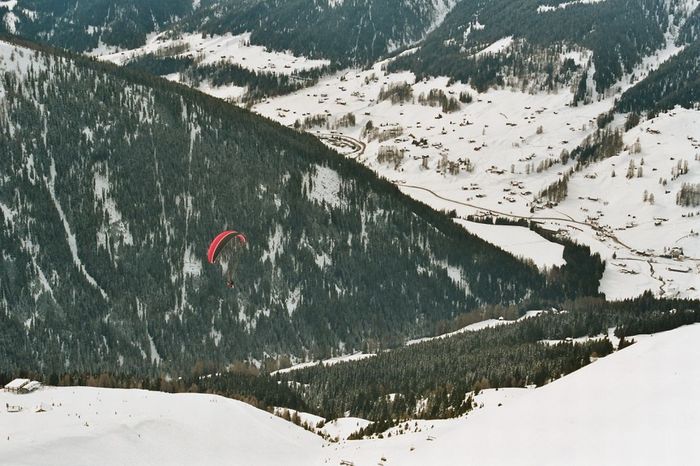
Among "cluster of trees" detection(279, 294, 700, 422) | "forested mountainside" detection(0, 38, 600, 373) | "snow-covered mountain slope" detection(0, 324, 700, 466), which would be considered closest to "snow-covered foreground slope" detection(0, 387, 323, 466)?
"snow-covered mountain slope" detection(0, 324, 700, 466)

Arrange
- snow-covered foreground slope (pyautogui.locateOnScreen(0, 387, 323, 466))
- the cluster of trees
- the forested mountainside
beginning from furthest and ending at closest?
the forested mountainside
the cluster of trees
snow-covered foreground slope (pyautogui.locateOnScreen(0, 387, 323, 466))

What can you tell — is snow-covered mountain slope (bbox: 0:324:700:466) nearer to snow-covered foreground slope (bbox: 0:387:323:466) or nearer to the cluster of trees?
snow-covered foreground slope (bbox: 0:387:323:466)

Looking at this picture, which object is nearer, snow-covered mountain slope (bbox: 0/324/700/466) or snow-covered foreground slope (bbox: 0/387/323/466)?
snow-covered mountain slope (bbox: 0/324/700/466)

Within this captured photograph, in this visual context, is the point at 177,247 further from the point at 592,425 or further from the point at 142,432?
the point at 592,425

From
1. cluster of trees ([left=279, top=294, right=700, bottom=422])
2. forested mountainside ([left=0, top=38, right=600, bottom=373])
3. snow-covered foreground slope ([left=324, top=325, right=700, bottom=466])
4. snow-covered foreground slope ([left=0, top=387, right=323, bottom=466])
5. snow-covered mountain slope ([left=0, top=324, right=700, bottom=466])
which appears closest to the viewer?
snow-covered foreground slope ([left=324, top=325, right=700, bottom=466])

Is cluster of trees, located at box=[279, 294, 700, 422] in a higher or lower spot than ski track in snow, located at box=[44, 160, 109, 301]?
lower

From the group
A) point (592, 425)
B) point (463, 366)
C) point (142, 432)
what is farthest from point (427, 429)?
point (463, 366)

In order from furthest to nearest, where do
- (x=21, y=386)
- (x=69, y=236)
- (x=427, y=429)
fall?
1. (x=69, y=236)
2. (x=427, y=429)
3. (x=21, y=386)

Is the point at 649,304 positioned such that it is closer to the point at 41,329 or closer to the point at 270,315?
the point at 270,315
